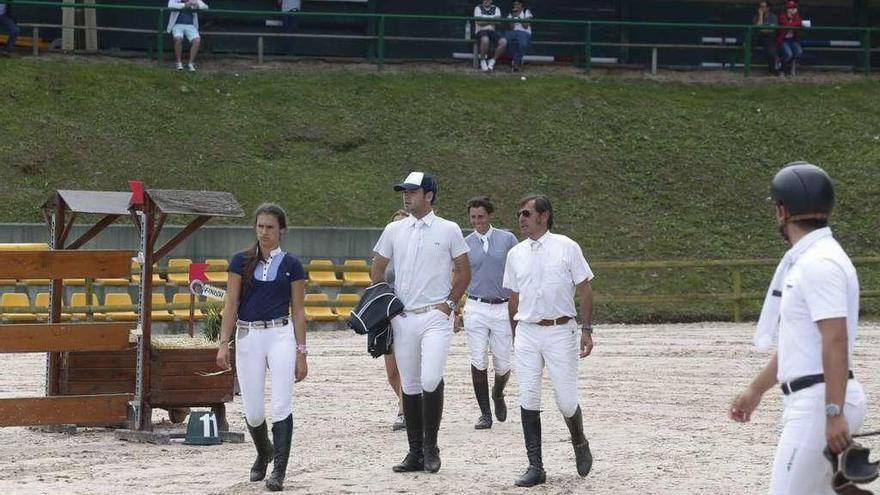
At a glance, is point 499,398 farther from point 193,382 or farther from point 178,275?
point 178,275

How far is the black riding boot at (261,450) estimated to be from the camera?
31.0 ft

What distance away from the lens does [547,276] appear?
9602 millimetres

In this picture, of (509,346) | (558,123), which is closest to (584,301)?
(509,346)

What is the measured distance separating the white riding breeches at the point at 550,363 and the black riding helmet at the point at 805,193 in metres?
3.86

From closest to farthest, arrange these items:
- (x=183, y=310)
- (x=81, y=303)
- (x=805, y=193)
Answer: (x=805, y=193) → (x=81, y=303) → (x=183, y=310)

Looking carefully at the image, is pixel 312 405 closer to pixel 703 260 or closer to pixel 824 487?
pixel 824 487

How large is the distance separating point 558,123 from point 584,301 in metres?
19.8

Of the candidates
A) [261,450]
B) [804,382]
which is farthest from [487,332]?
[804,382]

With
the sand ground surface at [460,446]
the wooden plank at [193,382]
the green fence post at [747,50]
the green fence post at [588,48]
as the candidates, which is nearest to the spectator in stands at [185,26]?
the green fence post at [588,48]

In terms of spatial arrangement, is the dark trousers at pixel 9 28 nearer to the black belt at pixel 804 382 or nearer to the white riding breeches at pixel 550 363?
the white riding breeches at pixel 550 363

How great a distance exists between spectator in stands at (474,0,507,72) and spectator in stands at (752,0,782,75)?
19.1 ft

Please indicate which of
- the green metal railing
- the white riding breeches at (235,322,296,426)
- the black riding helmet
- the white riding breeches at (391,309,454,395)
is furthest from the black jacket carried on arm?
the green metal railing

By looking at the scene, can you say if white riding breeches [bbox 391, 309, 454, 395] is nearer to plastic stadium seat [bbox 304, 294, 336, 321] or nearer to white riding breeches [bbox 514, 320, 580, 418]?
white riding breeches [bbox 514, 320, 580, 418]

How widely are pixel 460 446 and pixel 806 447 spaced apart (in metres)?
5.96
